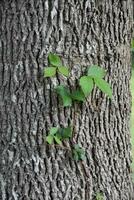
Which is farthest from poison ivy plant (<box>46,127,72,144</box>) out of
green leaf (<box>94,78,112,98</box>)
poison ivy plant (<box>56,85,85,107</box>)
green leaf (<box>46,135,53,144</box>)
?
green leaf (<box>94,78,112,98</box>)

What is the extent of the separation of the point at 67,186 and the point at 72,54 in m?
0.74

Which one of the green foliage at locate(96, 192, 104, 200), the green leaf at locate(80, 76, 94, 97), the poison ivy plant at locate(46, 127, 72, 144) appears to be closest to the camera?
the green leaf at locate(80, 76, 94, 97)

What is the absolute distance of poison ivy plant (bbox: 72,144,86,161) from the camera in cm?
277

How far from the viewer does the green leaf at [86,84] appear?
259 centimetres

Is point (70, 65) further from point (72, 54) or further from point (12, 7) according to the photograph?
point (12, 7)

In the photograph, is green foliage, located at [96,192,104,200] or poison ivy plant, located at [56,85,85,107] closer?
poison ivy plant, located at [56,85,85,107]

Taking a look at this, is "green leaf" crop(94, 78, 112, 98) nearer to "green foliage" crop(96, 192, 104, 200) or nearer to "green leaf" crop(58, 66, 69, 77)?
"green leaf" crop(58, 66, 69, 77)

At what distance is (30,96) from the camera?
2.70m

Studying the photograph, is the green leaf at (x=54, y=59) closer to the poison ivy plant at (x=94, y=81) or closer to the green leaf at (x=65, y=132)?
the poison ivy plant at (x=94, y=81)

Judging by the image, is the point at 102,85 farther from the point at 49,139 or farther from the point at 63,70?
the point at 49,139

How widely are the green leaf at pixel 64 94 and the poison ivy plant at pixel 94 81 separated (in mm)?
102

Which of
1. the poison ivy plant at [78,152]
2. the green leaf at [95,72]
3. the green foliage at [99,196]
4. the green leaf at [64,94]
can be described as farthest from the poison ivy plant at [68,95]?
the green foliage at [99,196]

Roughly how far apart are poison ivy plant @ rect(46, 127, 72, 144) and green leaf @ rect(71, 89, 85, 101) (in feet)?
0.57

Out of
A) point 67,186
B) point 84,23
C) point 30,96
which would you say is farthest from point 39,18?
point 67,186
